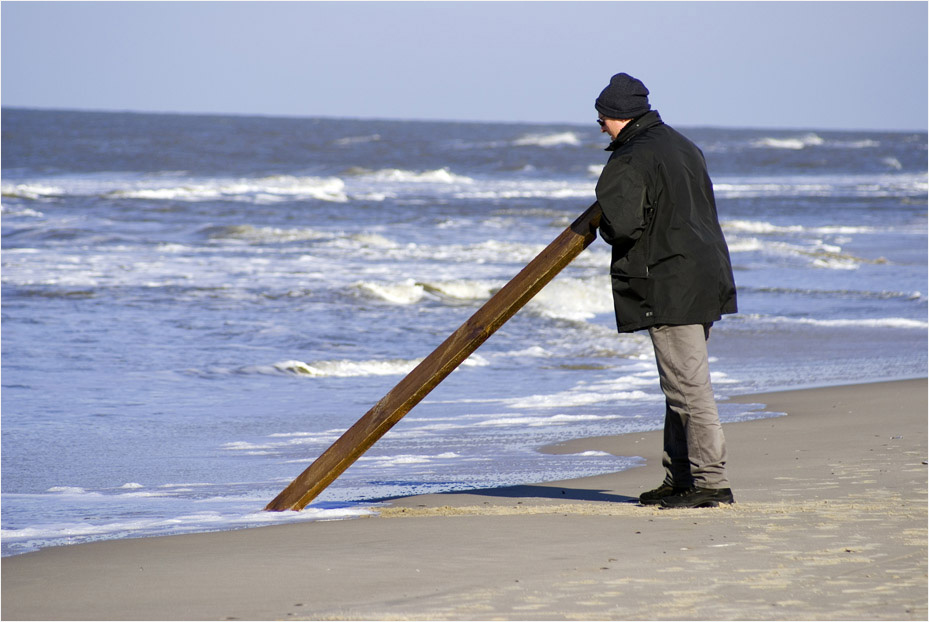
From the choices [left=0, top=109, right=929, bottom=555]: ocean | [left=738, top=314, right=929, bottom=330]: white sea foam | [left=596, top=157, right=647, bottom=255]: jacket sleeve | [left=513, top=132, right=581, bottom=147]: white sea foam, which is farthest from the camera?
[left=513, top=132, right=581, bottom=147]: white sea foam

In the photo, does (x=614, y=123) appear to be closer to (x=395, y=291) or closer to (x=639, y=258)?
(x=639, y=258)

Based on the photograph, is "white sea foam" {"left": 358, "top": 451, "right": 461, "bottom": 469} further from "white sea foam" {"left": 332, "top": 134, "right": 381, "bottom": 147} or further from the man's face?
"white sea foam" {"left": 332, "top": 134, "right": 381, "bottom": 147}

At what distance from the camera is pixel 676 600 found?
2.82m

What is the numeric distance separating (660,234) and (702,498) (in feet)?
3.26

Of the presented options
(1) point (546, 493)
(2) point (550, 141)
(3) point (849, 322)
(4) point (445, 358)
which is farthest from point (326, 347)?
(2) point (550, 141)

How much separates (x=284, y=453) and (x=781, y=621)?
3.51 m

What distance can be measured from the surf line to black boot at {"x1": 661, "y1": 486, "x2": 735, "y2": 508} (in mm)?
920

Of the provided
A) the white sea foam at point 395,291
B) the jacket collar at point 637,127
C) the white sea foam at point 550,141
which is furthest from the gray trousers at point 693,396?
the white sea foam at point 550,141

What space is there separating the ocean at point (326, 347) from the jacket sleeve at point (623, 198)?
59.4 inches

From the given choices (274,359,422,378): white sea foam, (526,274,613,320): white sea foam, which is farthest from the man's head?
(526,274,613,320): white sea foam

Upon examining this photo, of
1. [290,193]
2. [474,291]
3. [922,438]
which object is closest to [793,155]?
[290,193]

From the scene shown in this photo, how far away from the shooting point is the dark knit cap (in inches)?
152

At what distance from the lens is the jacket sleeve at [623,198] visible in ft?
12.2

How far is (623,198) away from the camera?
3717 mm
